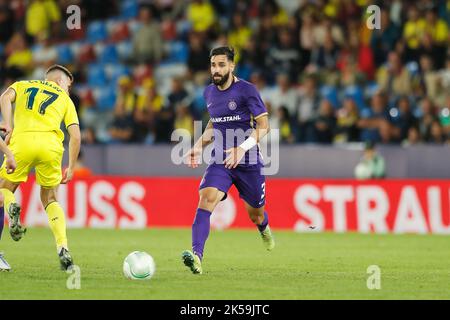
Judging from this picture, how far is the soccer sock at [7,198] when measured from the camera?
10834mm

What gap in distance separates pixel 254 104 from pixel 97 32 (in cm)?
1342

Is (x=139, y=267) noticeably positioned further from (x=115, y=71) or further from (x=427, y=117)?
(x=115, y=71)

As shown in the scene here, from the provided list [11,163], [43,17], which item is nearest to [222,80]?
[11,163]

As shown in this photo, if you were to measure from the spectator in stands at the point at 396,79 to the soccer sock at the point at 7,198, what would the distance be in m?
10.5

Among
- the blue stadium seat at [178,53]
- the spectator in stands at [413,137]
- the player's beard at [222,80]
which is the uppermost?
the blue stadium seat at [178,53]

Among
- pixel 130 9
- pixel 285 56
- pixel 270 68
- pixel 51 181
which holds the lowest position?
pixel 51 181

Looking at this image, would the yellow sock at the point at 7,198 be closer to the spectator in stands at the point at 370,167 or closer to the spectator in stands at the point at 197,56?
the spectator in stands at the point at 370,167

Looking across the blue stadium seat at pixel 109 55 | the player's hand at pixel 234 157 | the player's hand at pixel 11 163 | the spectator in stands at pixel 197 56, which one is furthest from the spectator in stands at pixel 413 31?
the player's hand at pixel 11 163

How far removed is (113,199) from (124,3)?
22.0 ft

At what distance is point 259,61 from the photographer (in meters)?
21.8

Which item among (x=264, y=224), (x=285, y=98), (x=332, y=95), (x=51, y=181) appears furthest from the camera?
(x=285, y=98)

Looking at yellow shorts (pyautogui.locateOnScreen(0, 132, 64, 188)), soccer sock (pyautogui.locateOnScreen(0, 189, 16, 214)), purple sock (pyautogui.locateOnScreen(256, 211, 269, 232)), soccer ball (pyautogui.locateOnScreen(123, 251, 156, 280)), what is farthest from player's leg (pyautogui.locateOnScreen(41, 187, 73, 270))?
purple sock (pyautogui.locateOnScreen(256, 211, 269, 232))

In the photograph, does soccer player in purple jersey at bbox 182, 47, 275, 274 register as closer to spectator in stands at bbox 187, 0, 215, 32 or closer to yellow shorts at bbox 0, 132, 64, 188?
yellow shorts at bbox 0, 132, 64, 188
